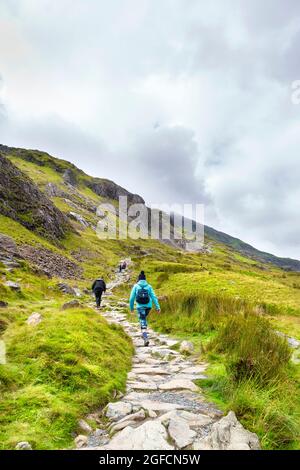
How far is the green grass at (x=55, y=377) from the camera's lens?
4555 mm

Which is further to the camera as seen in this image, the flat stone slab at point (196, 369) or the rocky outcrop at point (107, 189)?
the rocky outcrop at point (107, 189)

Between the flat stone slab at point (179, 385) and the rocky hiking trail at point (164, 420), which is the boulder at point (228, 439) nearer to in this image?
the rocky hiking trail at point (164, 420)

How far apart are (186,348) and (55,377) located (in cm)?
496

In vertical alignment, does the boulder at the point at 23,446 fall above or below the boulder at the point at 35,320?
below

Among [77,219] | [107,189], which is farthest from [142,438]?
[107,189]

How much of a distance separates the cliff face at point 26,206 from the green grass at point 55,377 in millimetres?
38141

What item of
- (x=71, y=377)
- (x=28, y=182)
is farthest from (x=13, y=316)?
(x=28, y=182)

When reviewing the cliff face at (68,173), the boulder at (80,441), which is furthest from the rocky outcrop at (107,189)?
the boulder at (80,441)

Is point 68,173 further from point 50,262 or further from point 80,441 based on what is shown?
point 80,441

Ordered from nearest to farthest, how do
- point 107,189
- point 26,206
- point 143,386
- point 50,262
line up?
point 143,386 → point 50,262 → point 26,206 → point 107,189

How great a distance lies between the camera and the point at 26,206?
158ft

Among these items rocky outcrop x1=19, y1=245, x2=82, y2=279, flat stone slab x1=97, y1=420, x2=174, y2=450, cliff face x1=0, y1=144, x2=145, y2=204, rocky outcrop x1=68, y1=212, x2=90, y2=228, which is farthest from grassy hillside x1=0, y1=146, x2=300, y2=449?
cliff face x1=0, y1=144, x2=145, y2=204
